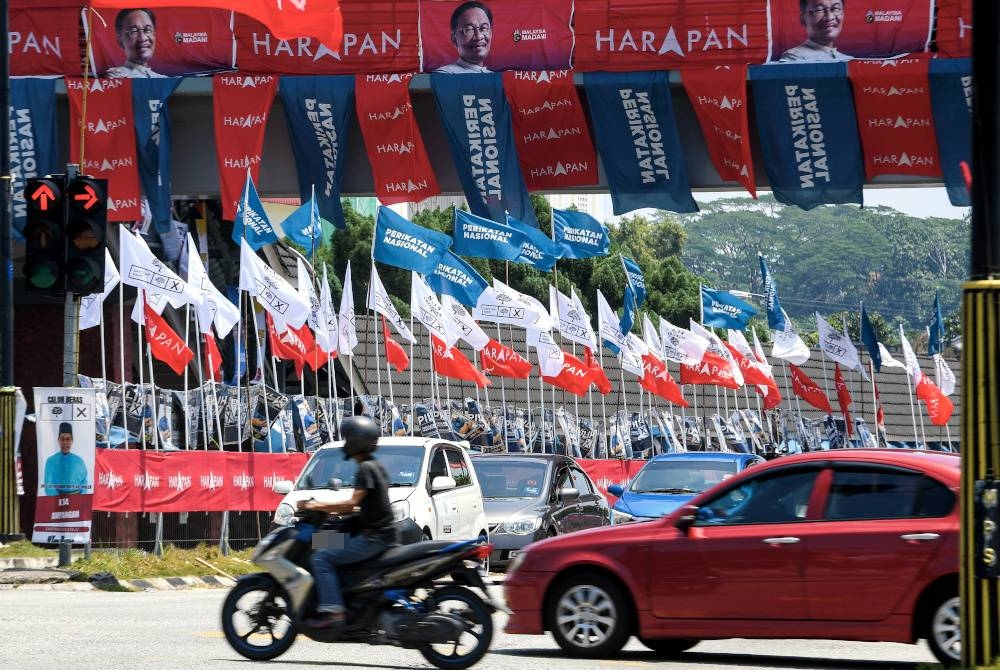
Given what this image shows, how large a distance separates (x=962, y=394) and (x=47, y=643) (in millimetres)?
6241

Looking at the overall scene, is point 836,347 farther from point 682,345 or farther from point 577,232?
point 577,232

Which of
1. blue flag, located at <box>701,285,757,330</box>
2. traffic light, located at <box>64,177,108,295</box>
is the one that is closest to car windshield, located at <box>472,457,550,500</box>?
traffic light, located at <box>64,177,108,295</box>

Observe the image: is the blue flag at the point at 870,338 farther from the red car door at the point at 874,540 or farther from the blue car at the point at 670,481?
the red car door at the point at 874,540

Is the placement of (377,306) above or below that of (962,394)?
above

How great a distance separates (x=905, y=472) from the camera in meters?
11.2

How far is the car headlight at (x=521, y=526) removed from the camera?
20.4 metres

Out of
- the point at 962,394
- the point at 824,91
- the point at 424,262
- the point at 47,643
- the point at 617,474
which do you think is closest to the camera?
the point at 962,394

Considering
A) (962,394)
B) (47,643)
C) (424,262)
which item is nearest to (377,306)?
(424,262)

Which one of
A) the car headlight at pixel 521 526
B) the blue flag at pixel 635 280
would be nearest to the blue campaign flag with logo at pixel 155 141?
the car headlight at pixel 521 526

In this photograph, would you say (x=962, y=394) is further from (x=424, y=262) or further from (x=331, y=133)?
(x=424, y=262)

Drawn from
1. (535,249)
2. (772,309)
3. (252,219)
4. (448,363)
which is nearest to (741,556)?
(252,219)

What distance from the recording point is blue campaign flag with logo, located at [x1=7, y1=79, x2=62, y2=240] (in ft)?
86.2

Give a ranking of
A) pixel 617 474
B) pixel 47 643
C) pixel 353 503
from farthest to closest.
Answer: pixel 617 474 → pixel 47 643 → pixel 353 503

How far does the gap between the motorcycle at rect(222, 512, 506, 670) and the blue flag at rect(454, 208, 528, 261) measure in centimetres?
2186
